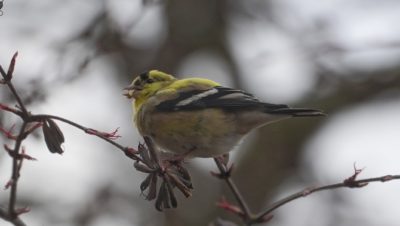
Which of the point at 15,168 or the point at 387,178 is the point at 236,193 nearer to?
the point at 387,178

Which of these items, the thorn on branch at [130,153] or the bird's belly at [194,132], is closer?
the thorn on branch at [130,153]

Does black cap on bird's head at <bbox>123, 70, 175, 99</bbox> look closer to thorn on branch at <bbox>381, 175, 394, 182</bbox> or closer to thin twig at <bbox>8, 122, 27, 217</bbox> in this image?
thin twig at <bbox>8, 122, 27, 217</bbox>

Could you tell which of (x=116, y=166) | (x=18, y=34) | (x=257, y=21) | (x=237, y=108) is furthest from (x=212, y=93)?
(x=116, y=166)

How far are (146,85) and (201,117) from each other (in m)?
0.79

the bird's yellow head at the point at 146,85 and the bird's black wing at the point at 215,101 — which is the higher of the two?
the bird's yellow head at the point at 146,85

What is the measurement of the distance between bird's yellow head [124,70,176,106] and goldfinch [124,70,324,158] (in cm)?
19

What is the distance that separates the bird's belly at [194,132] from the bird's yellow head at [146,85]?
1.72 ft

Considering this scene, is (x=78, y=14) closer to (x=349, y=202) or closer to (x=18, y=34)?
(x=18, y=34)

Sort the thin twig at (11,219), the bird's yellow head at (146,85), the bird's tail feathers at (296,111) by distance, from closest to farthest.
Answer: the thin twig at (11,219)
the bird's tail feathers at (296,111)
the bird's yellow head at (146,85)

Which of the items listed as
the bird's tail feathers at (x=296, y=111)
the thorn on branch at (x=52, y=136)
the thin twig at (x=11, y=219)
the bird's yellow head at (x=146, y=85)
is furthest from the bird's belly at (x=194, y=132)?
the thin twig at (x=11, y=219)

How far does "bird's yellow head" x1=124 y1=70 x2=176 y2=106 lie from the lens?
204 inches

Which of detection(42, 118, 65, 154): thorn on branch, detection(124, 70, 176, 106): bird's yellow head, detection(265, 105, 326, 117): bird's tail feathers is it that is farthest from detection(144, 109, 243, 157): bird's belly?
detection(42, 118, 65, 154): thorn on branch

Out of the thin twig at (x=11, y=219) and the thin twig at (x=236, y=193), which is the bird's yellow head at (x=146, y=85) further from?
the thin twig at (x=11, y=219)

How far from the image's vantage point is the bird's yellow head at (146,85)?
17.0 ft
